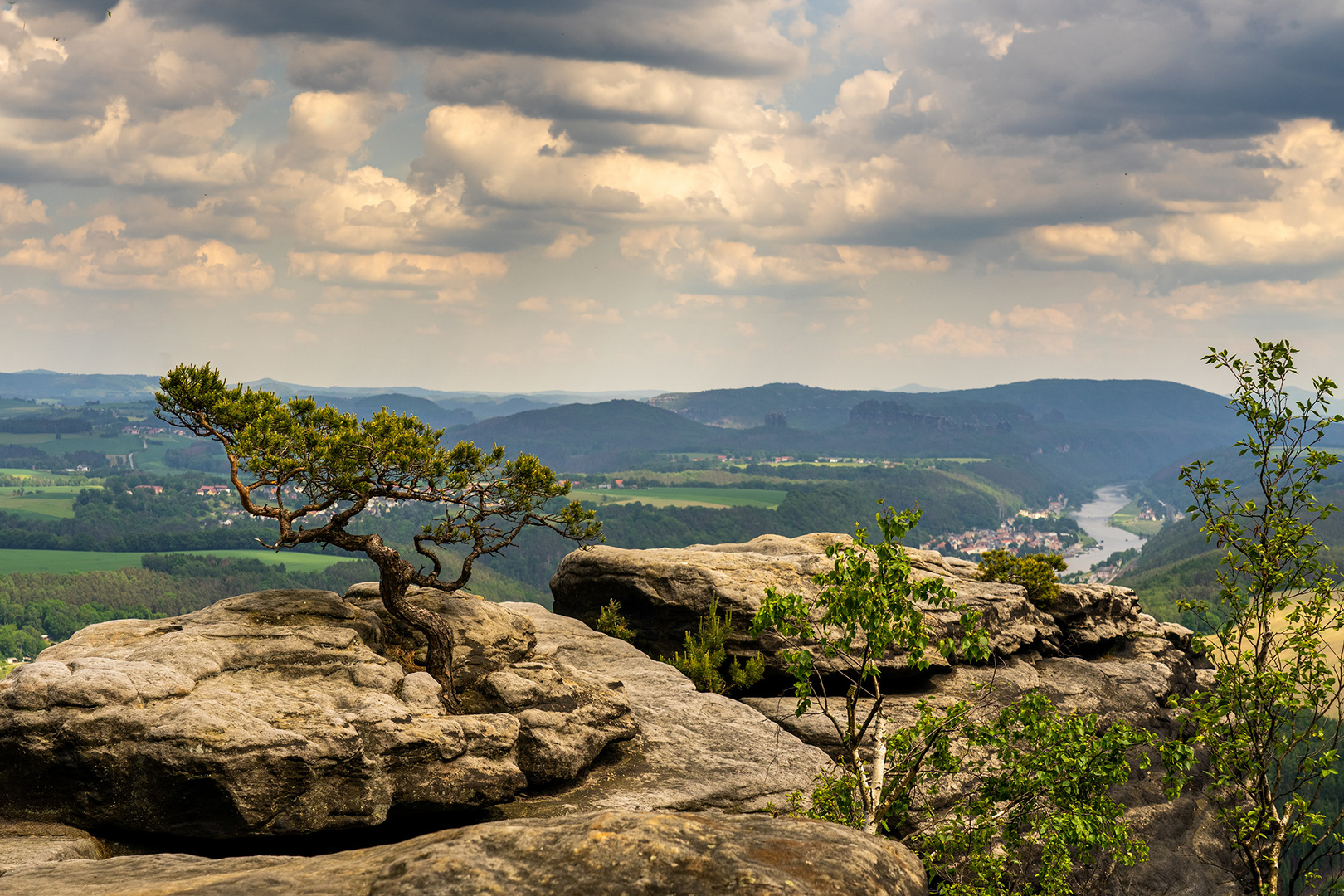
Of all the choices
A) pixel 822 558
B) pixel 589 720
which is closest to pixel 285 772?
pixel 589 720

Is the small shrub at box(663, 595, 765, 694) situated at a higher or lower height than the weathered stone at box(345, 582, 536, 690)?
lower

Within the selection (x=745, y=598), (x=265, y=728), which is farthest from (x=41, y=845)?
(x=745, y=598)

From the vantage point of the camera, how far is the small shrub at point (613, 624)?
31281mm

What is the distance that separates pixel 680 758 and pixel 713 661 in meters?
7.29

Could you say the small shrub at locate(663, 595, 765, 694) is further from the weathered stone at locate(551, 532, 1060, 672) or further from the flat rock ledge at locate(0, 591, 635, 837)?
the flat rock ledge at locate(0, 591, 635, 837)

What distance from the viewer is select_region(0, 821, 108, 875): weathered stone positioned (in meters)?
13.1

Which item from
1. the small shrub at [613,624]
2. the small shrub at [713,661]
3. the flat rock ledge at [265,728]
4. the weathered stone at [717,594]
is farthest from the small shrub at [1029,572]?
the flat rock ledge at [265,728]

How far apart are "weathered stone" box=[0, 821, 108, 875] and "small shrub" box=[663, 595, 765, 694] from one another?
16471 mm

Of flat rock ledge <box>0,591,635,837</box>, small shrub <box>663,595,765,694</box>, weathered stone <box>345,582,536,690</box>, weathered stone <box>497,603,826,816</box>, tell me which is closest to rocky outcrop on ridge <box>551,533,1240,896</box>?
small shrub <box>663,595,765,694</box>

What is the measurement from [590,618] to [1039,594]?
19652 mm

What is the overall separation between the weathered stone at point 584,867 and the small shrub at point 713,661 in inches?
640

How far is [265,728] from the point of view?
16.1 metres

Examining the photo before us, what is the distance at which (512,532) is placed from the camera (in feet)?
76.1

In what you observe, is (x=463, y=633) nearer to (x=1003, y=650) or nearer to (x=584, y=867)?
(x=584, y=867)
